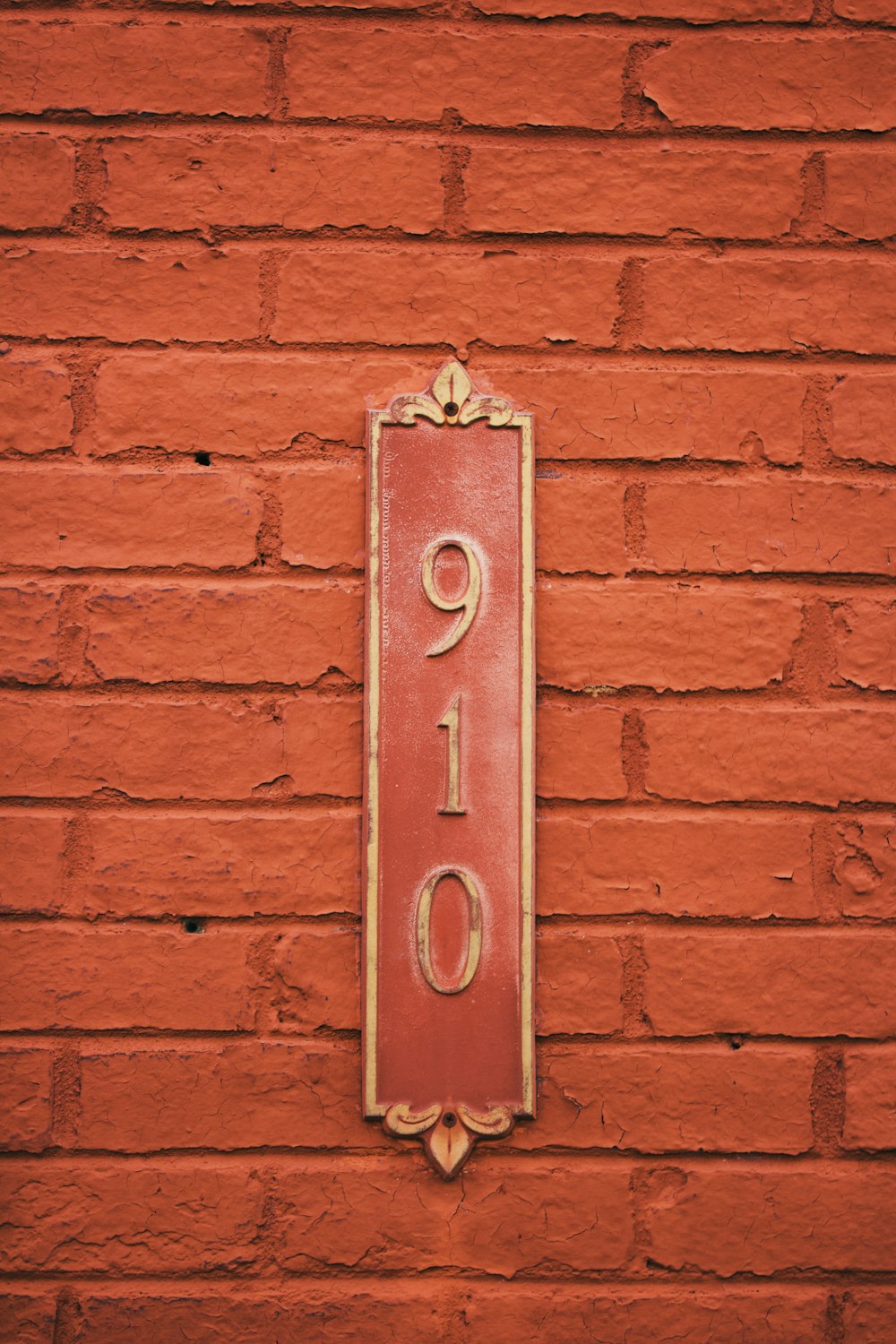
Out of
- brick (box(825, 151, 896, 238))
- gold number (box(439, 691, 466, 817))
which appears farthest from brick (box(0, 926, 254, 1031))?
brick (box(825, 151, 896, 238))

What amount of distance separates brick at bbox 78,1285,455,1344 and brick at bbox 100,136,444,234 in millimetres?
1075

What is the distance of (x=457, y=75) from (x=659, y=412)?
41cm

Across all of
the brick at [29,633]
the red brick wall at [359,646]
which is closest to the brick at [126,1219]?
the red brick wall at [359,646]

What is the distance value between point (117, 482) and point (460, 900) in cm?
55

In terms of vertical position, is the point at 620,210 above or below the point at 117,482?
above

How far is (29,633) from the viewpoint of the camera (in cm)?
97

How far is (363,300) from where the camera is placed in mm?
1000

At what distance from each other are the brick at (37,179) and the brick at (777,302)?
61 centimetres

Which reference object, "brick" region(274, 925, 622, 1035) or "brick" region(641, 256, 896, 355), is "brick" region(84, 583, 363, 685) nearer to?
"brick" region(274, 925, 622, 1035)

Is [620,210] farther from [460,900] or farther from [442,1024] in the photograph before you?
[442,1024]

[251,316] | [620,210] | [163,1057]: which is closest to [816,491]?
[620,210]

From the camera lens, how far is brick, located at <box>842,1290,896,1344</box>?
95 cm

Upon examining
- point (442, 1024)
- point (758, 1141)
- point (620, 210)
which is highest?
point (620, 210)

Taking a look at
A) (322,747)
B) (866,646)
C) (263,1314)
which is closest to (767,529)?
(866,646)
